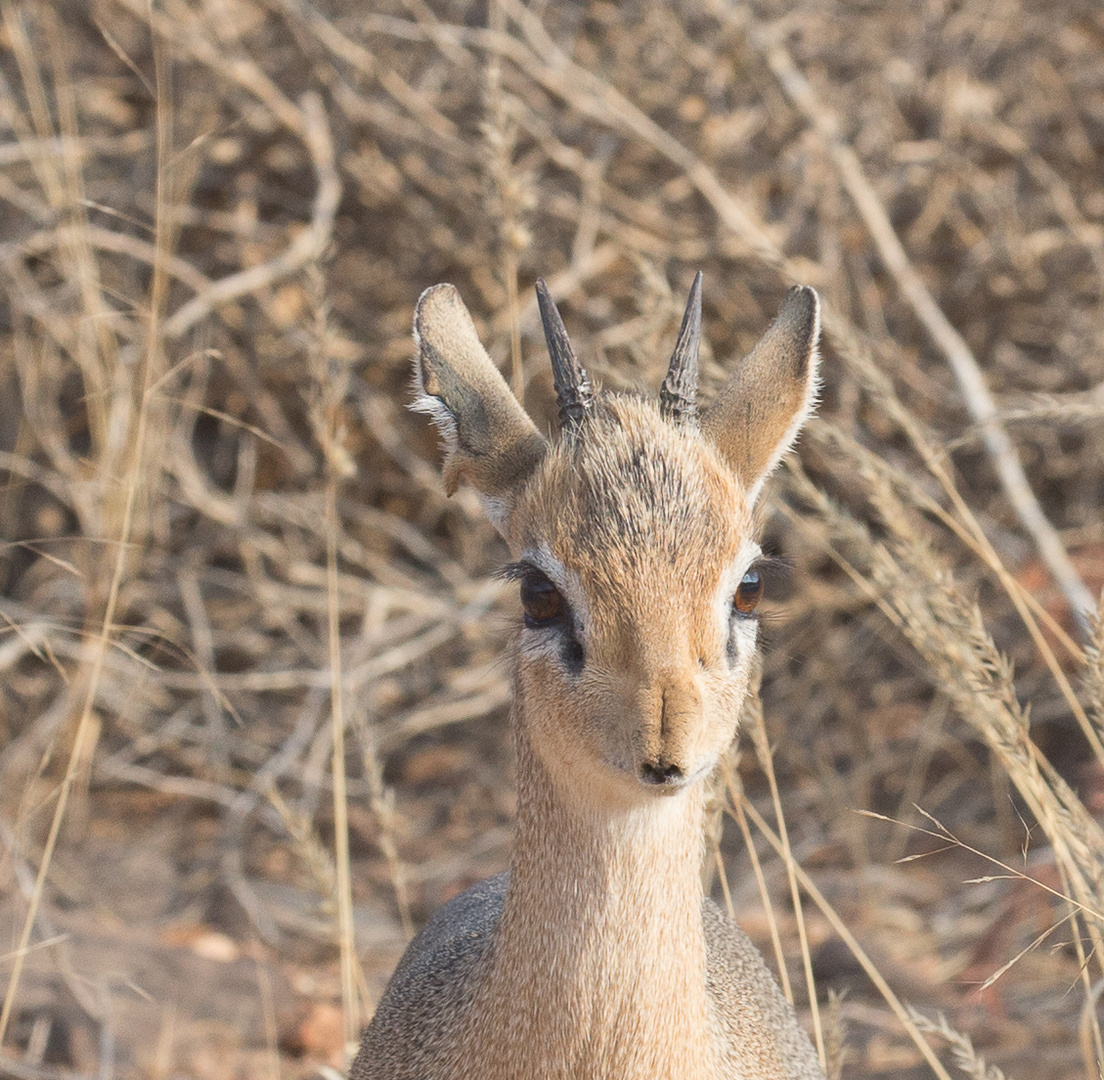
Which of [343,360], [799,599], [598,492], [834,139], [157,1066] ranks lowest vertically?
[157,1066]

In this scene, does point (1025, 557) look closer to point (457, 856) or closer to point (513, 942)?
point (457, 856)

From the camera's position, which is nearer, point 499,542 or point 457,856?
point 457,856

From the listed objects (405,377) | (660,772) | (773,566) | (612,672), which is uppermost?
(405,377)

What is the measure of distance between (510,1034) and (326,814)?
397 centimetres

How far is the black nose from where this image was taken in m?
2.02

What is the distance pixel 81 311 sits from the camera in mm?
5977

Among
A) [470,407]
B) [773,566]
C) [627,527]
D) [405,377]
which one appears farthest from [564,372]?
[405,377]

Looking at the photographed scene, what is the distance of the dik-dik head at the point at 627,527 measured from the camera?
2105 mm

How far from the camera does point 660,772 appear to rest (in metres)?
2.02

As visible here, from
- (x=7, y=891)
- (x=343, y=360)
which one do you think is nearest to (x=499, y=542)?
(x=343, y=360)

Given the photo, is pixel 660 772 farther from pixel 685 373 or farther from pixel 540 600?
pixel 685 373

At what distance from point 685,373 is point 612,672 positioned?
0.60 metres

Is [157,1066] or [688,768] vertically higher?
[688,768]

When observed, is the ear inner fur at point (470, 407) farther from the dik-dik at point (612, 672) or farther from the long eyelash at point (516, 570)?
the long eyelash at point (516, 570)
